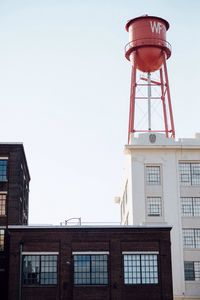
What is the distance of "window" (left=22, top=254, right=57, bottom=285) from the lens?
51.4 m

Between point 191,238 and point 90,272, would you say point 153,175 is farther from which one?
point 90,272

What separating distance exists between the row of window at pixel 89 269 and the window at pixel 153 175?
15443 millimetres

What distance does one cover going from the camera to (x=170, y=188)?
66.4m

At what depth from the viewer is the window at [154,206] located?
6578 cm

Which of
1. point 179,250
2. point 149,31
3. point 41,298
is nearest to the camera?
point 41,298

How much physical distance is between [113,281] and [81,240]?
425 cm

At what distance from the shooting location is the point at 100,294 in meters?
51.2

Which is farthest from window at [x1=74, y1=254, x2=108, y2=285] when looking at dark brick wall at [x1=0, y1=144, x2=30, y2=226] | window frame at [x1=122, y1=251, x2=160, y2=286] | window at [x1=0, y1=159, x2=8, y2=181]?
window at [x1=0, y1=159, x2=8, y2=181]

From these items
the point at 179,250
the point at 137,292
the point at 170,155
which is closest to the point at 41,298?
the point at 137,292

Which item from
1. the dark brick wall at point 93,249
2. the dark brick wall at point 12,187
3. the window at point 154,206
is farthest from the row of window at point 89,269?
the window at point 154,206

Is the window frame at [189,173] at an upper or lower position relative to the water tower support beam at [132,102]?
lower

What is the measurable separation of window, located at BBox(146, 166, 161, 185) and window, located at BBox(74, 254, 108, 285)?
16143 millimetres

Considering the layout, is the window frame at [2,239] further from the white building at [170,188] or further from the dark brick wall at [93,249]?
the white building at [170,188]

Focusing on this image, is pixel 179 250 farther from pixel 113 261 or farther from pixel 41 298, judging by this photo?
pixel 41 298
